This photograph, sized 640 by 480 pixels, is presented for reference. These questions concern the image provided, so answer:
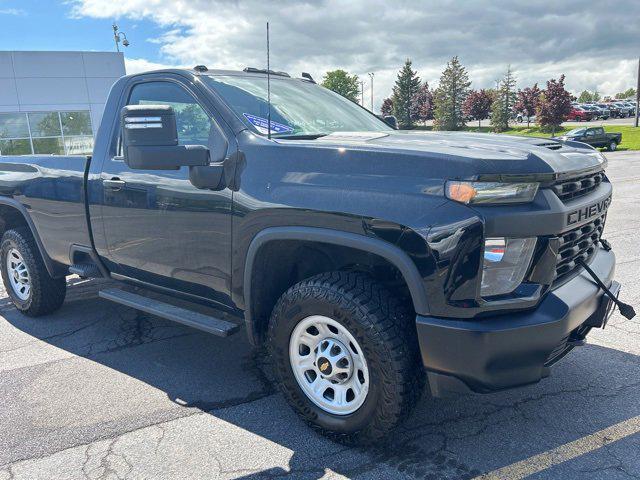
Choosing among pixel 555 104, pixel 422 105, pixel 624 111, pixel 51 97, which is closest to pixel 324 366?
pixel 51 97

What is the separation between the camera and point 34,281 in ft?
15.6

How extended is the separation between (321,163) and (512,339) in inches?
47.1

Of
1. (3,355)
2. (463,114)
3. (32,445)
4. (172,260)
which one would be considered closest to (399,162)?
(172,260)

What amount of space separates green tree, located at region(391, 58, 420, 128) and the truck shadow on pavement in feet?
207

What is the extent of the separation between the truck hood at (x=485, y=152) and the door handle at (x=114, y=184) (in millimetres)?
1439

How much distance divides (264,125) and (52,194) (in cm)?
209

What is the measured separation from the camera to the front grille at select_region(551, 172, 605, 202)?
2.50m

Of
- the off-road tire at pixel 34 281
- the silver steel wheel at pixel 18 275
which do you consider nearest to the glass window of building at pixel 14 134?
the silver steel wheel at pixel 18 275

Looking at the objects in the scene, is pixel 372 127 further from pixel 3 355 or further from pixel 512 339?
pixel 3 355

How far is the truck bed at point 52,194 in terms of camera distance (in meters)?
4.09

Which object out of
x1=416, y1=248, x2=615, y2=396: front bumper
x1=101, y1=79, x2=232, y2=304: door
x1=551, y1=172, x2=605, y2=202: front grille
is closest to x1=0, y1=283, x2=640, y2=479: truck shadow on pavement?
x1=416, y1=248, x2=615, y2=396: front bumper

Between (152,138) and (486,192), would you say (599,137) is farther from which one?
(152,138)


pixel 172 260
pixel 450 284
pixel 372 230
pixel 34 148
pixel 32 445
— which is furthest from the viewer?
pixel 34 148

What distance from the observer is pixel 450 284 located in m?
2.31
